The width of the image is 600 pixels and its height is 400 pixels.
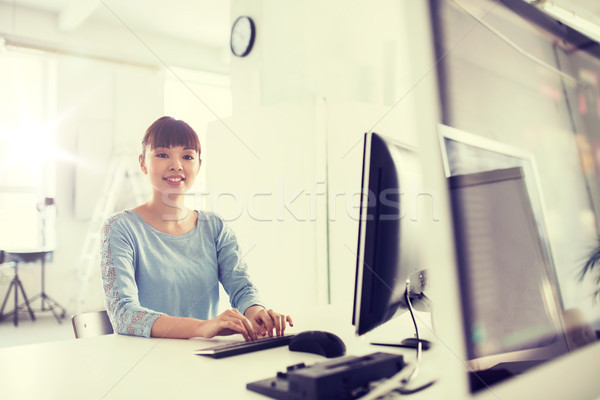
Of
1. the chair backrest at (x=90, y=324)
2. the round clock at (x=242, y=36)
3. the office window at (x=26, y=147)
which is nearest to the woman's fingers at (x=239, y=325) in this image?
the chair backrest at (x=90, y=324)

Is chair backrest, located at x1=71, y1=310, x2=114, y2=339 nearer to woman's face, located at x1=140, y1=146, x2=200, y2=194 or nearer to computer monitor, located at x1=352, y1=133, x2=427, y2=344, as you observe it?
woman's face, located at x1=140, y1=146, x2=200, y2=194

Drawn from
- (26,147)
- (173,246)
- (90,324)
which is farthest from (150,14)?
(90,324)

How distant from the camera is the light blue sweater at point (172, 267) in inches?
42.3

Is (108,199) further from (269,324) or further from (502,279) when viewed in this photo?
(502,279)

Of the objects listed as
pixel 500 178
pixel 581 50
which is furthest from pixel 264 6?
pixel 500 178

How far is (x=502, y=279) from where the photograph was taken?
48 centimetres

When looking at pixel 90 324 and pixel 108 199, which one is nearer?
pixel 90 324

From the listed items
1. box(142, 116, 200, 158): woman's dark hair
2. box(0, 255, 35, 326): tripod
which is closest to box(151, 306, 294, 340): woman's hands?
box(142, 116, 200, 158): woman's dark hair

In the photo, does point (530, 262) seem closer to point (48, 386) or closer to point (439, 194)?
point (439, 194)

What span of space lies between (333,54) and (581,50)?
1.60 m

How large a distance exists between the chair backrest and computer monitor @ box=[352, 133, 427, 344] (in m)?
0.85

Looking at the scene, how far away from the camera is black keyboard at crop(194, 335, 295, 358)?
77 cm

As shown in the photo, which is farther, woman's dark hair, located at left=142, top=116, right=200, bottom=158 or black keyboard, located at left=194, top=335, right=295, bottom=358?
woman's dark hair, located at left=142, top=116, right=200, bottom=158

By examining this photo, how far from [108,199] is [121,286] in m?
3.79
